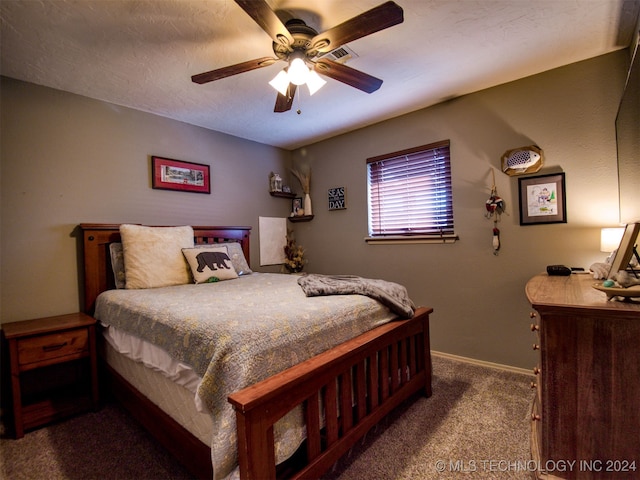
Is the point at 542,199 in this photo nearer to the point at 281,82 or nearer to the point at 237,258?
the point at 281,82

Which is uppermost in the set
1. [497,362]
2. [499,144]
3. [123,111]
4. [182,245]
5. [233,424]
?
[123,111]

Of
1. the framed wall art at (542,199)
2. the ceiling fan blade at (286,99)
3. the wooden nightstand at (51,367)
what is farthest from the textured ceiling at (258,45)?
the wooden nightstand at (51,367)

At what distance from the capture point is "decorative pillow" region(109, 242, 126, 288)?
7.66ft

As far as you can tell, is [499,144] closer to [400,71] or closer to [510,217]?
[510,217]

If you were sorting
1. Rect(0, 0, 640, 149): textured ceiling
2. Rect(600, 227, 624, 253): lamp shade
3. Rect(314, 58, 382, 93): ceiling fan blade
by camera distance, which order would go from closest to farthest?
Rect(0, 0, 640, 149): textured ceiling
Rect(314, 58, 382, 93): ceiling fan blade
Rect(600, 227, 624, 253): lamp shade

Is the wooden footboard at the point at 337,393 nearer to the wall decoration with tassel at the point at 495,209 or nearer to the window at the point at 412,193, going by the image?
the wall decoration with tassel at the point at 495,209

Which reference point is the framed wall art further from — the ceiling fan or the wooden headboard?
the wooden headboard

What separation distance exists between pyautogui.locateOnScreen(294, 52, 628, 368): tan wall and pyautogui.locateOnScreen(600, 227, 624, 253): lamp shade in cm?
22

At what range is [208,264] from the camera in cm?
254

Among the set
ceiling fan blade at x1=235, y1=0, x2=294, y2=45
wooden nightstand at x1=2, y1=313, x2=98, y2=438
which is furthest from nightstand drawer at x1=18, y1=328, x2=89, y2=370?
ceiling fan blade at x1=235, y1=0, x2=294, y2=45

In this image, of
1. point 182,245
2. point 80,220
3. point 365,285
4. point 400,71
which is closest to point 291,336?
point 365,285

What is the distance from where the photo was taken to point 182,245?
261 cm

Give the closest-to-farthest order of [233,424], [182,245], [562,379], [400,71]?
[233,424] → [562,379] → [400,71] → [182,245]

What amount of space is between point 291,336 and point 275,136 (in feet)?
9.21
